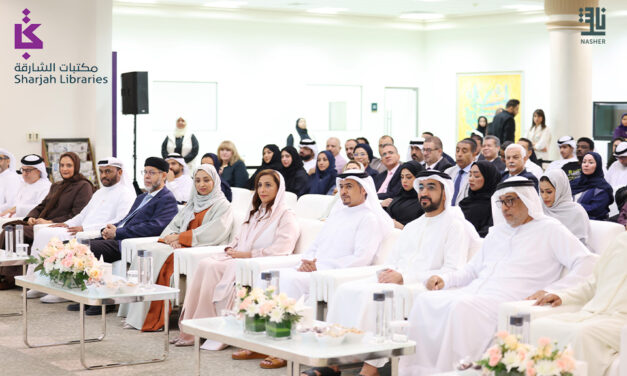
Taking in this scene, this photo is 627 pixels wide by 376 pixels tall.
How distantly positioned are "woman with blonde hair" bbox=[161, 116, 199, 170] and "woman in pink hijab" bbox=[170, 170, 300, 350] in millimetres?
8496

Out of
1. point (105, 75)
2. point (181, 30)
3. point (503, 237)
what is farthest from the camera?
point (181, 30)

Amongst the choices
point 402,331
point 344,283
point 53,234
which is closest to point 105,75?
point 53,234

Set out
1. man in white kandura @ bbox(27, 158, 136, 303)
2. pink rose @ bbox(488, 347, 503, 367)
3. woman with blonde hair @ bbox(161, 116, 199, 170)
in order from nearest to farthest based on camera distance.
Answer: pink rose @ bbox(488, 347, 503, 367) → man in white kandura @ bbox(27, 158, 136, 303) → woman with blonde hair @ bbox(161, 116, 199, 170)

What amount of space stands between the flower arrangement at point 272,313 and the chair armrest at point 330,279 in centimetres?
132

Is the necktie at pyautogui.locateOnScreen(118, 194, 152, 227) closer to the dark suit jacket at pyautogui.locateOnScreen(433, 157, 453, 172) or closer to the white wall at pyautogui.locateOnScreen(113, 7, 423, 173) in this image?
the dark suit jacket at pyautogui.locateOnScreen(433, 157, 453, 172)

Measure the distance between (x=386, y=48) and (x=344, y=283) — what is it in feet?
48.6

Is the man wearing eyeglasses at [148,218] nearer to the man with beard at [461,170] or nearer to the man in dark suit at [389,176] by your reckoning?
the man in dark suit at [389,176]

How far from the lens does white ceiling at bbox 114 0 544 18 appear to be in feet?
57.6

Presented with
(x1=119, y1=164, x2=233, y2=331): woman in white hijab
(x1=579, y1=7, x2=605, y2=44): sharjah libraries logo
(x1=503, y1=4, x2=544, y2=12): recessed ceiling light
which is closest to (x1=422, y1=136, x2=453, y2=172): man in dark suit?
(x1=119, y1=164, x2=233, y2=331): woman in white hijab

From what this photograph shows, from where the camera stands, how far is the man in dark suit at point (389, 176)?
9.63 m

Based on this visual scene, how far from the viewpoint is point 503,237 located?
19.9 feet

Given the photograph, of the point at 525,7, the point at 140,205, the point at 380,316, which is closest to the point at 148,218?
the point at 140,205

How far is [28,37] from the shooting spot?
12914mm

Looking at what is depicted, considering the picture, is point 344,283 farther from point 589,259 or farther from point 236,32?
point 236,32
